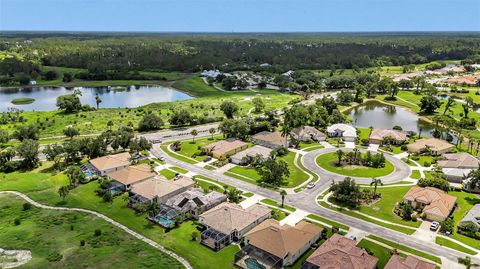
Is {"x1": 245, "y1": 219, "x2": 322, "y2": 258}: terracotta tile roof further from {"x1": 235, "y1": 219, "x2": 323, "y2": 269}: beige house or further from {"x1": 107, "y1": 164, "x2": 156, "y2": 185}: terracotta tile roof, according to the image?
{"x1": 107, "y1": 164, "x2": 156, "y2": 185}: terracotta tile roof

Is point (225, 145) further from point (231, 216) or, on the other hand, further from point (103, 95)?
point (103, 95)

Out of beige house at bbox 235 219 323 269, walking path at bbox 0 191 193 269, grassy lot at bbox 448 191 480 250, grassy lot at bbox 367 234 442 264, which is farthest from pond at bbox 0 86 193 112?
grassy lot at bbox 367 234 442 264

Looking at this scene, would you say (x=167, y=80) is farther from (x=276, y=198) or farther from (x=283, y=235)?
(x=283, y=235)

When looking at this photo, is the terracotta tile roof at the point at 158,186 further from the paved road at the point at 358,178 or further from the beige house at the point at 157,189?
the paved road at the point at 358,178

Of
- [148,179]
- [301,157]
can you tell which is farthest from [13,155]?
[301,157]

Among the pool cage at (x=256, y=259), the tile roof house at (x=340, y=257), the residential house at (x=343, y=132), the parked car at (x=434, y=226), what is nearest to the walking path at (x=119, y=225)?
the pool cage at (x=256, y=259)
